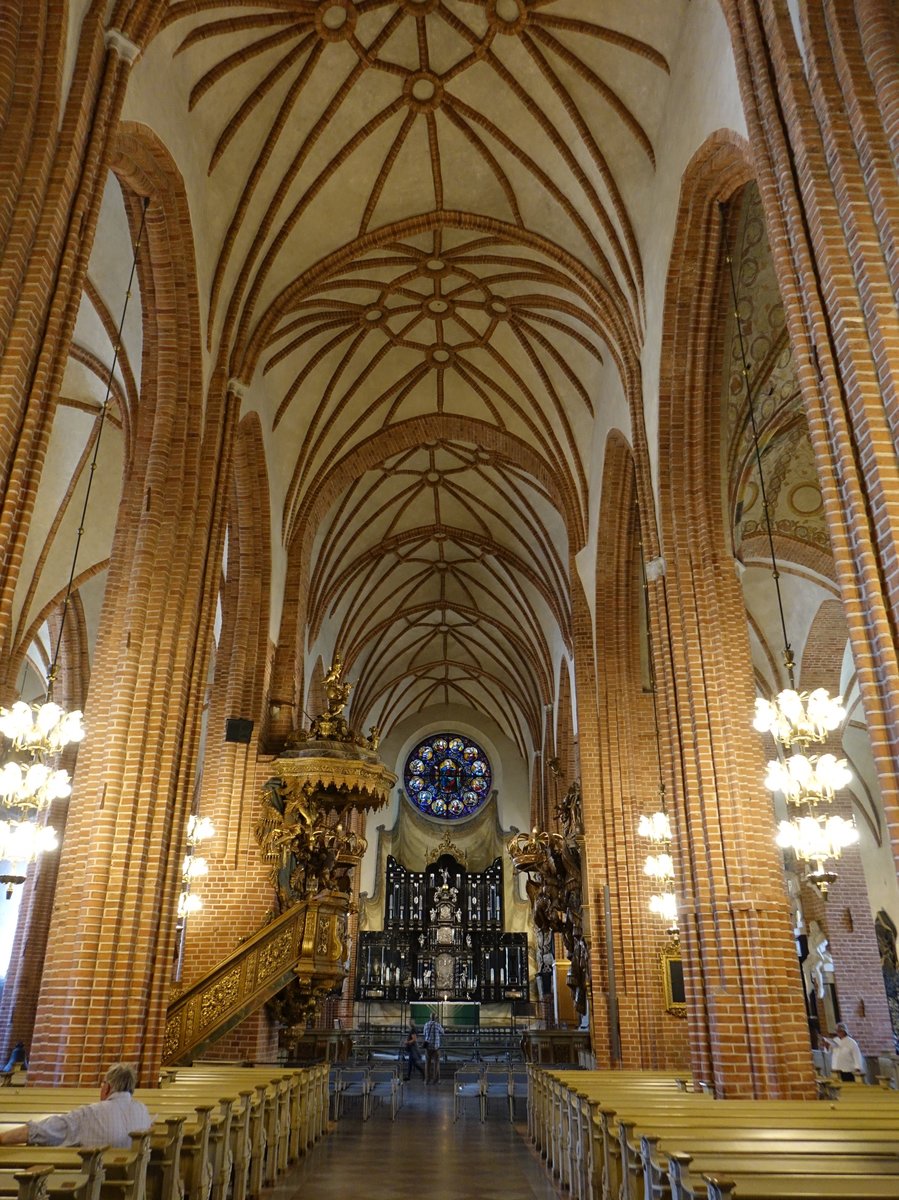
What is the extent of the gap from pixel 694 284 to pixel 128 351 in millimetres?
7349

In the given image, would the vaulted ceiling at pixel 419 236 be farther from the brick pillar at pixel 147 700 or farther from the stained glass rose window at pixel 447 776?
the stained glass rose window at pixel 447 776

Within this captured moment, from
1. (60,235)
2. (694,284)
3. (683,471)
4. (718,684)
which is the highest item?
(694,284)

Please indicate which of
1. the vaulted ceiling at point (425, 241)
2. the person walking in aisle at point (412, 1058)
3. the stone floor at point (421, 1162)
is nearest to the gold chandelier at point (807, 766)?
the stone floor at point (421, 1162)

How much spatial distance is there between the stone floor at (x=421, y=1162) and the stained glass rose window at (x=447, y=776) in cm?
1856

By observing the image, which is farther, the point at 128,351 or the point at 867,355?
the point at 128,351

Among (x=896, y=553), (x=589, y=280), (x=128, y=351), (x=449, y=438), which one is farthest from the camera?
(x=449, y=438)

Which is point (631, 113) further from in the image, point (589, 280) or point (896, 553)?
point (896, 553)

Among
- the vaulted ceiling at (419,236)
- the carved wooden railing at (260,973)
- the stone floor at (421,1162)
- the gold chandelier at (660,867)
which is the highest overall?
the vaulted ceiling at (419,236)

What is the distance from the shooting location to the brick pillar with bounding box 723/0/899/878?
196 inches

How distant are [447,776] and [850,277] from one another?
28.7 m

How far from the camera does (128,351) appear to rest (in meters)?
12.4

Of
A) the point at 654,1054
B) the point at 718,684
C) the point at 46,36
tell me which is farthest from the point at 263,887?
the point at 46,36

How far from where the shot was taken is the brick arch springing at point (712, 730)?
8.29 metres

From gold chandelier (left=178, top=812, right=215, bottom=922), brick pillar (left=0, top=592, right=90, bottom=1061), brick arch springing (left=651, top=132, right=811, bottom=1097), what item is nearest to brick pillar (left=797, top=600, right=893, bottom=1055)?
brick arch springing (left=651, top=132, right=811, bottom=1097)
